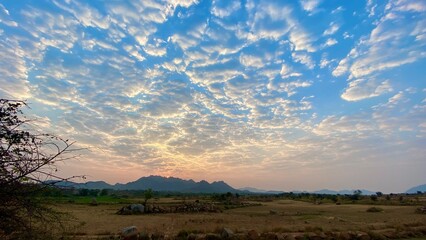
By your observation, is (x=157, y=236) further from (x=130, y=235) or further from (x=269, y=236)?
(x=269, y=236)

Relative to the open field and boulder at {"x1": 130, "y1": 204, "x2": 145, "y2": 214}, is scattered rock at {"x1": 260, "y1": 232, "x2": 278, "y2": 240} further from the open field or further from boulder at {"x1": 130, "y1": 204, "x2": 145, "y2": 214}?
boulder at {"x1": 130, "y1": 204, "x2": 145, "y2": 214}

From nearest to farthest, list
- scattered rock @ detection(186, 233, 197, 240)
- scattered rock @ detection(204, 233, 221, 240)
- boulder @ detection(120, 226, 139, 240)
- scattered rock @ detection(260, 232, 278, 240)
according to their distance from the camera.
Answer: boulder @ detection(120, 226, 139, 240) < scattered rock @ detection(260, 232, 278, 240) < scattered rock @ detection(186, 233, 197, 240) < scattered rock @ detection(204, 233, 221, 240)

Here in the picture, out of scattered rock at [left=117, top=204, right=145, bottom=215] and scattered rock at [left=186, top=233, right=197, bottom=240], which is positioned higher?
scattered rock at [left=117, top=204, right=145, bottom=215]

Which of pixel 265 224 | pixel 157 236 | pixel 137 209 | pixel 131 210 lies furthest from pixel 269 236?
pixel 137 209

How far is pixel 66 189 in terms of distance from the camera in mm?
5051

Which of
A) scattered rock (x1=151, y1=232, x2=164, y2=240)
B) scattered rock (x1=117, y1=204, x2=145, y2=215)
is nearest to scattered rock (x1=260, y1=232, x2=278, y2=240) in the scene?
scattered rock (x1=151, y1=232, x2=164, y2=240)

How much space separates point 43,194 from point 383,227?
2646cm

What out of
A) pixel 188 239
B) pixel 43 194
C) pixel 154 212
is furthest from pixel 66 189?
pixel 154 212

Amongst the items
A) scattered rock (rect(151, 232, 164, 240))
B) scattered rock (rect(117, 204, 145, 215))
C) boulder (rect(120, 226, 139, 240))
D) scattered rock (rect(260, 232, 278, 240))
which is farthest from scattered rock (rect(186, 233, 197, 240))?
scattered rock (rect(117, 204, 145, 215))

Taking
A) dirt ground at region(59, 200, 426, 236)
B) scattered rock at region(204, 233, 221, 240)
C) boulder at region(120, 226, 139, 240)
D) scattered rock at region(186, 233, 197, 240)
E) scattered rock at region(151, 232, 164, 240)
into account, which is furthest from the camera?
dirt ground at region(59, 200, 426, 236)

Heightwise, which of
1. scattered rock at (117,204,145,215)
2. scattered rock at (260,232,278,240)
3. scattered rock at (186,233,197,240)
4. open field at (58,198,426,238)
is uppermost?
scattered rock at (117,204,145,215)

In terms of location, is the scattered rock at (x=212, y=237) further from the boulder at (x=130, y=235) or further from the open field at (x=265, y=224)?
the boulder at (x=130, y=235)

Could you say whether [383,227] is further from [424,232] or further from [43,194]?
[43,194]

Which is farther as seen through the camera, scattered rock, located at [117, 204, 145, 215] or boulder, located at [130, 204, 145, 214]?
boulder, located at [130, 204, 145, 214]
